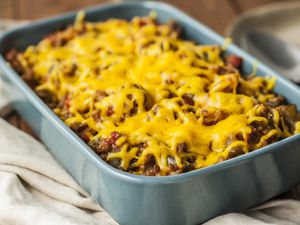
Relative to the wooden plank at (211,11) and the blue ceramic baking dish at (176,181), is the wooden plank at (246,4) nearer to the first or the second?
the wooden plank at (211,11)

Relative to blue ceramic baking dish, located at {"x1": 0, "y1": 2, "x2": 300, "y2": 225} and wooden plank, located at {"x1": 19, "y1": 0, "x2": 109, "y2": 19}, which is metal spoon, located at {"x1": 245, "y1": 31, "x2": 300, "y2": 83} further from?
wooden plank, located at {"x1": 19, "y1": 0, "x2": 109, "y2": 19}

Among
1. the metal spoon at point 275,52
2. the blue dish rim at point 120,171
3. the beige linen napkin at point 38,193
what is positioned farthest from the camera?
the metal spoon at point 275,52

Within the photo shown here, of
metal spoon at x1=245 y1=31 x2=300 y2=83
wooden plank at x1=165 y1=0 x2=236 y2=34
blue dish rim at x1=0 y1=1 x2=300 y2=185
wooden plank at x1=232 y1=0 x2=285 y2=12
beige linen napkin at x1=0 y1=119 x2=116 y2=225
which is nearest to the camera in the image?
blue dish rim at x1=0 y1=1 x2=300 y2=185

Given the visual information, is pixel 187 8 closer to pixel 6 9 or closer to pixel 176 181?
pixel 6 9

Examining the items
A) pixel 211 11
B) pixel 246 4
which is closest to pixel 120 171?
pixel 211 11

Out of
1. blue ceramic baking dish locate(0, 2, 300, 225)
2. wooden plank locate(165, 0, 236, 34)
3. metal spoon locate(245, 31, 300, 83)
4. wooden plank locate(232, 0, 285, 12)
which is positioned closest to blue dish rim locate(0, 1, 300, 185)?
blue ceramic baking dish locate(0, 2, 300, 225)

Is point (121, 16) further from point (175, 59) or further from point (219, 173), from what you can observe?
point (219, 173)

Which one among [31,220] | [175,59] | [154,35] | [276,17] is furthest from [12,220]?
[276,17]

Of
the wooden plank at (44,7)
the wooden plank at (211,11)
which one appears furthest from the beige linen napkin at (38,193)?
the wooden plank at (211,11)
